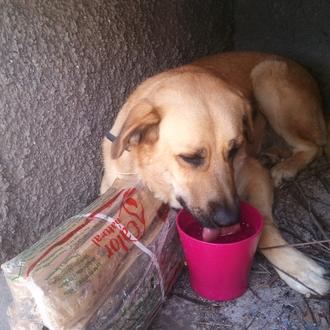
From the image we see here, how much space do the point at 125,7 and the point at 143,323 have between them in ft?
6.24

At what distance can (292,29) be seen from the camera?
3584 millimetres

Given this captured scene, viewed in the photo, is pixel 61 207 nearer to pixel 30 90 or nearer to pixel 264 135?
pixel 30 90

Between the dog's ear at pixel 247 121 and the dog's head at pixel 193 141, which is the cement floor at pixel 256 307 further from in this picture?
the dog's ear at pixel 247 121

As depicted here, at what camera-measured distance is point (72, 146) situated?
2.43 metres

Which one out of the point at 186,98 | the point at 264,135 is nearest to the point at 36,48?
the point at 186,98

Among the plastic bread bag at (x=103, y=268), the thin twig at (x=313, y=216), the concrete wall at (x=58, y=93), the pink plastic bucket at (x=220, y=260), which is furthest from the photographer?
the thin twig at (x=313, y=216)

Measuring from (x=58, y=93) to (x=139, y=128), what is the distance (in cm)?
63

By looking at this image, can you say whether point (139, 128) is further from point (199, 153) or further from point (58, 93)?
point (58, 93)

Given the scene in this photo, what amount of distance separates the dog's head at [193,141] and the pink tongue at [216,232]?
Answer: 0.05m

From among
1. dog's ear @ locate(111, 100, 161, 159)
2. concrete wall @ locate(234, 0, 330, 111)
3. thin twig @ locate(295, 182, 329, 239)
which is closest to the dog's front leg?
thin twig @ locate(295, 182, 329, 239)

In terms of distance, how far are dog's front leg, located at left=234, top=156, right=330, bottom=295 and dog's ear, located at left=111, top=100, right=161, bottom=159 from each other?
60 cm

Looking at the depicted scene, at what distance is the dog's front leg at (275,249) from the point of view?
2.04 m

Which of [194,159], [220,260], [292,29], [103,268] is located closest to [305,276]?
[220,260]

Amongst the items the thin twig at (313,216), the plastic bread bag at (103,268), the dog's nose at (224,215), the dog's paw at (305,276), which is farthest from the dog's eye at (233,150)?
the thin twig at (313,216)
